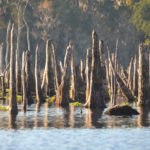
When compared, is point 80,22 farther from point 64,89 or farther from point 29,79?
point 64,89

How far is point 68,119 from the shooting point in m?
A: 38.5

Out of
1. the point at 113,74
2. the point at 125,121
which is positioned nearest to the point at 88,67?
the point at 113,74

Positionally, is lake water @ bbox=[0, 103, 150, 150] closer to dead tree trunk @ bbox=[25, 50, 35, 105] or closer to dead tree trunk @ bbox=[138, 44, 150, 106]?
dead tree trunk @ bbox=[138, 44, 150, 106]

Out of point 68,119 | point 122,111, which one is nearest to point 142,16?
point 122,111

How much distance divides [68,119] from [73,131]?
6.93 metres

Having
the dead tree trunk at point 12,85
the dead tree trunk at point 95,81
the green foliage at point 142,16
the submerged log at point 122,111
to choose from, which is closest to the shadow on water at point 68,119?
the dead tree trunk at point 12,85

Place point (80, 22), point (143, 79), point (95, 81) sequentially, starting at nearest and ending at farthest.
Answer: point (95, 81) → point (143, 79) → point (80, 22)

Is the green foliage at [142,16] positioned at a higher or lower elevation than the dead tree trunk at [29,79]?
higher

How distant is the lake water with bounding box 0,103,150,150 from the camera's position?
88.1ft

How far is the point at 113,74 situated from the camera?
5112cm

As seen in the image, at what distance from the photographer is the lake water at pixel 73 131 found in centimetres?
2684

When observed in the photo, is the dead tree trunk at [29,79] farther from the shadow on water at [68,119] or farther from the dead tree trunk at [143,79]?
the dead tree trunk at [143,79]

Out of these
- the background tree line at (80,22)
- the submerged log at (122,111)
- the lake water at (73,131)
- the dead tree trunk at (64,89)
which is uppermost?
the background tree line at (80,22)

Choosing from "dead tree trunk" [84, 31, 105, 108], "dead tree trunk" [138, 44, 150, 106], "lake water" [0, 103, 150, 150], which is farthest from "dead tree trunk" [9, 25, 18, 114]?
"dead tree trunk" [138, 44, 150, 106]
